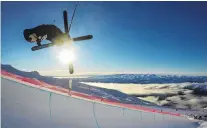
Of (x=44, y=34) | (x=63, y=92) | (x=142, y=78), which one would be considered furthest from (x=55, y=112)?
(x=142, y=78)

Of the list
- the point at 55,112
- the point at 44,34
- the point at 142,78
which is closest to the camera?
the point at 44,34

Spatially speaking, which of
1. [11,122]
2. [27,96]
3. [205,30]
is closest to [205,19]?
[205,30]

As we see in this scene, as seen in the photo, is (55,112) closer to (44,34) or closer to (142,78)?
(44,34)

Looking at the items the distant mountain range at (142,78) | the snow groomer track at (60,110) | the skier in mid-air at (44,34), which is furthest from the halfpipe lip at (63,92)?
the skier in mid-air at (44,34)

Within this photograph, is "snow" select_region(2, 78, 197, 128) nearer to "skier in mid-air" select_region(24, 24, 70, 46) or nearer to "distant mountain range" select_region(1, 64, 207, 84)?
"distant mountain range" select_region(1, 64, 207, 84)

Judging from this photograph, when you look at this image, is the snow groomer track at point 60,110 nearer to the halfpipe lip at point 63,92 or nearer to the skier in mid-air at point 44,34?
the halfpipe lip at point 63,92
